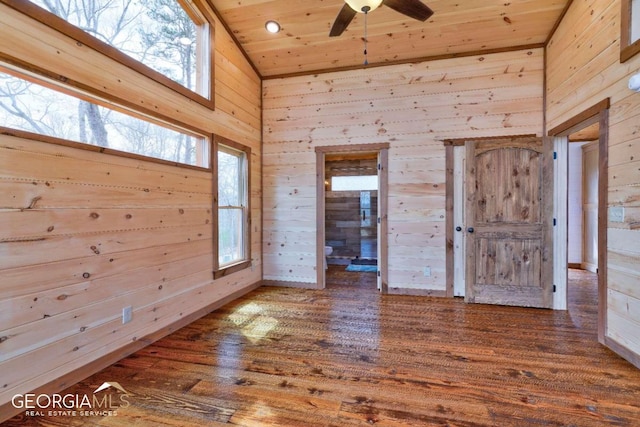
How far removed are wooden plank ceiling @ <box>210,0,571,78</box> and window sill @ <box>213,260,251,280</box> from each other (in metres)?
2.79

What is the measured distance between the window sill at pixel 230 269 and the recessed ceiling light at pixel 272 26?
9.61 feet

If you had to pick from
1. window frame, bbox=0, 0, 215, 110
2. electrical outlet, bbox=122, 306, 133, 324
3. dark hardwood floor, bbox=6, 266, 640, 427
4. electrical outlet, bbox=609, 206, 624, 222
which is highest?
window frame, bbox=0, 0, 215, 110

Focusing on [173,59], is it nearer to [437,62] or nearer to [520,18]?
[437,62]

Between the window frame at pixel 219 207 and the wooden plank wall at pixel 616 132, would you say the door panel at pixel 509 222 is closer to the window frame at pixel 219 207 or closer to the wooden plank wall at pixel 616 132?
the wooden plank wall at pixel 616 132

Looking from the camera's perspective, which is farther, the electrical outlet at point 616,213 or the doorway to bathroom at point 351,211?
the doorway to bathroom at point 351,211

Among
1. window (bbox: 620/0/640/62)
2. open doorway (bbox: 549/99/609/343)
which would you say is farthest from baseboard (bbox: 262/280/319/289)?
window (bbox: 620/0/640/62)

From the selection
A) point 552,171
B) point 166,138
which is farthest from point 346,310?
point 552,171

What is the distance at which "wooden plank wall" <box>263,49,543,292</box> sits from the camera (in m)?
3.72

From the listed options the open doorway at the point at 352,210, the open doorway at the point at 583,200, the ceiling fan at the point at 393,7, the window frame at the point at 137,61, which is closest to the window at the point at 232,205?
the window frame at the point at 137,61

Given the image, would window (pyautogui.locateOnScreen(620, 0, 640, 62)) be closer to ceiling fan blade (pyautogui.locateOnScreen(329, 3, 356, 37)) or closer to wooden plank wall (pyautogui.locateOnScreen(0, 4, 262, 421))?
ceiling fan blade (pyautogui.locateOnScreen(329, 3, 356, 37))

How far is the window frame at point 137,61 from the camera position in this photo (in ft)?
5.91

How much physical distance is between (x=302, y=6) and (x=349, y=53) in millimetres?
864

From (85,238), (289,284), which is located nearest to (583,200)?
(289,284)

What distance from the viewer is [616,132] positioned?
2.38 metres
